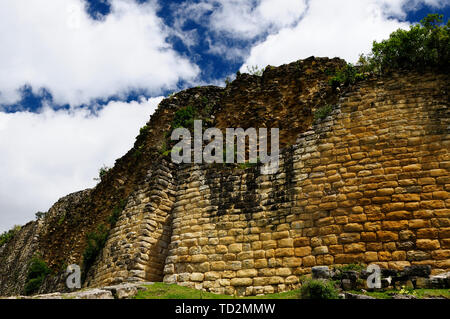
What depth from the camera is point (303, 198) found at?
34.7 ft

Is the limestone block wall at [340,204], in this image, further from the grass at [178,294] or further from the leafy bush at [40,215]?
the leafy bush at [40,215]

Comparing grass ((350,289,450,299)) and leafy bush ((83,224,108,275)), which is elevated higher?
leafy bush ((83,224,108,275))

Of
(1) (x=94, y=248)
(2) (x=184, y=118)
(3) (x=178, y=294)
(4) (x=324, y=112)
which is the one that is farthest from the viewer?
(2) (x=184, y=118)

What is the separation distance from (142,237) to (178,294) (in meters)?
3.17

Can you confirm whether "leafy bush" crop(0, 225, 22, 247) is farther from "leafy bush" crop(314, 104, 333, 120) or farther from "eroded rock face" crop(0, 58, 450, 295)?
"leafy bush" crop(314, 104, 333, 120)

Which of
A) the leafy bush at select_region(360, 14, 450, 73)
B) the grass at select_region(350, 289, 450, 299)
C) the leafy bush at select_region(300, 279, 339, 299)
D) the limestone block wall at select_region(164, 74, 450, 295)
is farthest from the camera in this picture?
the leafy bush at select_region(360, 14, 450, 73)

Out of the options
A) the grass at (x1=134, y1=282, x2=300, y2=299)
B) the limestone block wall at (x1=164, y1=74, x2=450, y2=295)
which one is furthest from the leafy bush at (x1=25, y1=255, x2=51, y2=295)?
the grass at (x1=134, y1=282, x2=300, y2=299)

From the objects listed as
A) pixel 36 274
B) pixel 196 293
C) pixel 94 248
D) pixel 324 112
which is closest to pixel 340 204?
pixel 324 112

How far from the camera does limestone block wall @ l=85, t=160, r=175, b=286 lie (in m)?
11.8

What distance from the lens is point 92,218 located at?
18.2m

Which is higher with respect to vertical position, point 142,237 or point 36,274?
point 142,237

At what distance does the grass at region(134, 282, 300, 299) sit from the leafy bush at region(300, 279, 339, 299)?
2.13 feet

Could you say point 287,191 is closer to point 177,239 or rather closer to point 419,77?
point 177,239

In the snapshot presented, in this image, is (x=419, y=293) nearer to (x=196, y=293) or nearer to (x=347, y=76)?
(x=196, y=293)
